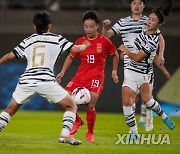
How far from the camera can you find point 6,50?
938 inches

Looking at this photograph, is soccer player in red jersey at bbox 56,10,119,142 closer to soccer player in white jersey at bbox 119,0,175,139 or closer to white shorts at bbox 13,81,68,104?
soccer player in white jersey at bbox 119,0,175,139

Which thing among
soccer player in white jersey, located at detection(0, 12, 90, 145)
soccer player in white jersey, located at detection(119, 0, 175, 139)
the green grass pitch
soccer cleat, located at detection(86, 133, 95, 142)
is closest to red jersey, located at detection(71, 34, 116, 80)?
soccer player in white jersey, located at detection(119, 0, 175, 139)

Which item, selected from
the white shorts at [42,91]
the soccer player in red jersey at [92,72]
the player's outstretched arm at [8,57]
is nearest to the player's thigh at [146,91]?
the soccer player in red jersey at [92,72]

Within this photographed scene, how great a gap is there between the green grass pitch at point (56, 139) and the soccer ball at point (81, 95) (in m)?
0.68

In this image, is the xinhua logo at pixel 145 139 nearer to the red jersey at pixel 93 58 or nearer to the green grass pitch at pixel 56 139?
the green grass pitch at pixel 56 139

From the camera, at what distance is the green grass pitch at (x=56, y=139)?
11312 mm

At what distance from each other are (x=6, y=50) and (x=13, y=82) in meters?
1.09

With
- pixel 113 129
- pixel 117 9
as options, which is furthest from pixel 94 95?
pixel 117 9

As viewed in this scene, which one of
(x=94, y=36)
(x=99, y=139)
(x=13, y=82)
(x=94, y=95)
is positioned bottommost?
(x=13, y=82)

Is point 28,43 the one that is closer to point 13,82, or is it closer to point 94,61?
point 94,61

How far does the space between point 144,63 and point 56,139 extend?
2.00 meters

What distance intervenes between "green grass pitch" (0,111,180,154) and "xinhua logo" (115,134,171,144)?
129 millimetres

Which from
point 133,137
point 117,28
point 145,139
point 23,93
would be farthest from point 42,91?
point 117,28

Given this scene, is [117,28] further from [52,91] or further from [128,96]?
[52,91]
